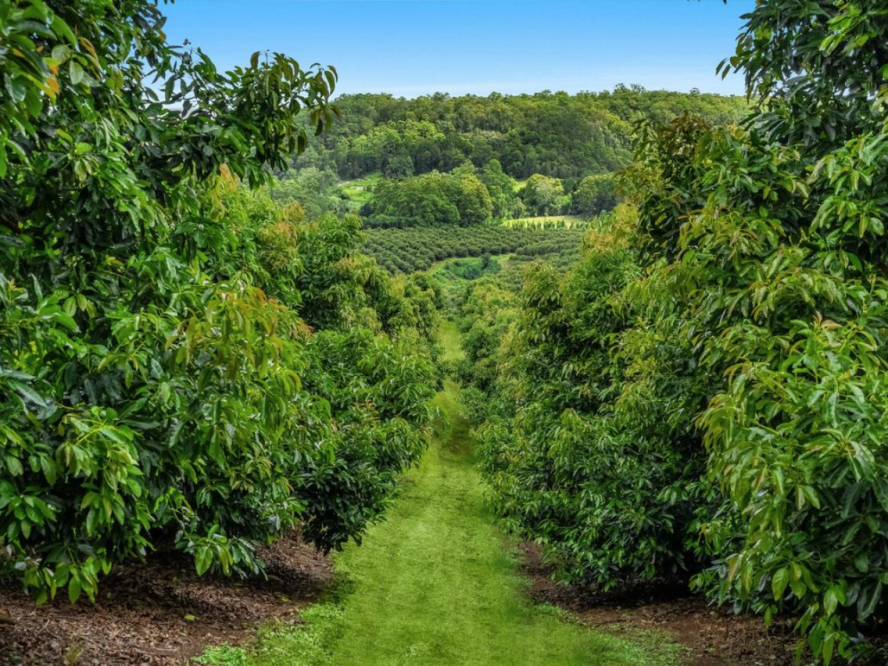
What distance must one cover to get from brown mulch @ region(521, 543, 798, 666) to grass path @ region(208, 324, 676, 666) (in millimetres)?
446

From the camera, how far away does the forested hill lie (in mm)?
153875

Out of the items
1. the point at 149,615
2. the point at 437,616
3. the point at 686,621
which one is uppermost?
the point at 149,615

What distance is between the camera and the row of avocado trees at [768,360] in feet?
15.5

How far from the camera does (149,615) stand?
33.4 ft

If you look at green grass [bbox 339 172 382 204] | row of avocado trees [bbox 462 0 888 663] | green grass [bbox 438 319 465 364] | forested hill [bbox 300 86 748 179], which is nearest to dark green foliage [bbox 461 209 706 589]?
row of avocado trees [bbox 462 0 888 663]

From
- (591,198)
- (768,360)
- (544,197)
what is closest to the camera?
(768,360)

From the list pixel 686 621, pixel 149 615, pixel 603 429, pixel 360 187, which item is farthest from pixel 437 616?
pixel 360 187

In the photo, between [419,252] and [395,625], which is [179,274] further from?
[419,252]

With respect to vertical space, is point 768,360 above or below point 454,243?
below

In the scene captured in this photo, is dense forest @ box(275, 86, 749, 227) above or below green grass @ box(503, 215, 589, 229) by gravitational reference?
above

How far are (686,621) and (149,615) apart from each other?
25.5ft

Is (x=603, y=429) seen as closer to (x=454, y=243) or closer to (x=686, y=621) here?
(x=686, y=621)

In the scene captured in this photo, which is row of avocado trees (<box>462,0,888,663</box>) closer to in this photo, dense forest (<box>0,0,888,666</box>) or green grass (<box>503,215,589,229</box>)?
dense forest (<box>0,0,888,666</box>)

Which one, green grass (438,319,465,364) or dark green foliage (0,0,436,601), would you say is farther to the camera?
green grass (438,319,465,364)
